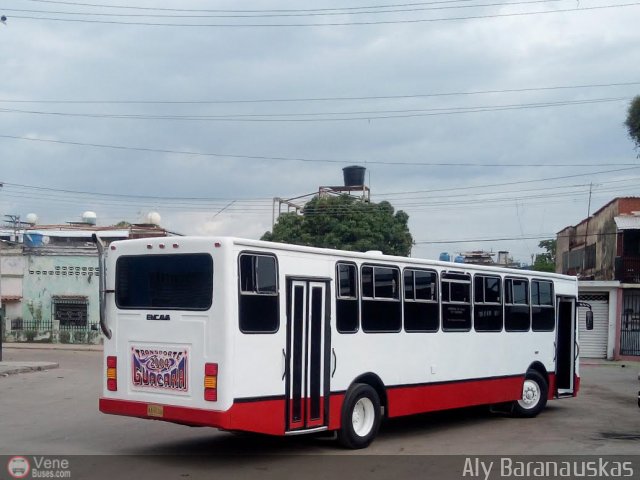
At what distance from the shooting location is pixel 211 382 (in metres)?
9.58

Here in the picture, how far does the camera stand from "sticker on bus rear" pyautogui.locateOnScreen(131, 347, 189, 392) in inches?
391

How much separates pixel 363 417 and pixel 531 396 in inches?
210

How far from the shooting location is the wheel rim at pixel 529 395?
15672 mm

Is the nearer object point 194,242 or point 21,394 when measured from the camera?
point 194,242

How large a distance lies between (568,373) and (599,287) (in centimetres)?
2118

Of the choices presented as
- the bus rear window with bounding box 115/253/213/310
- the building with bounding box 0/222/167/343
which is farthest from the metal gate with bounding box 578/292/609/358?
the bus rear window with bounding box 115/253/213/310

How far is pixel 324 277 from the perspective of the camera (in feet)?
36.7

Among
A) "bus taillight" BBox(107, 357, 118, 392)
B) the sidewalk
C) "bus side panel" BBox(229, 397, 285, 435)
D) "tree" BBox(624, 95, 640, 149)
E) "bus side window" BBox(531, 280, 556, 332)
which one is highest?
"tree" BBox(624, 95, 640, 149)

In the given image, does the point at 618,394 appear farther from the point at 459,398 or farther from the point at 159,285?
the point at 159,285

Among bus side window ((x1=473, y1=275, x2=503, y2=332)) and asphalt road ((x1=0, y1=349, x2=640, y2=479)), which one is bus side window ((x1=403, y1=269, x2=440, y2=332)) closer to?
bus side window ((x1=473, y1=275, x2=503, y2=332))

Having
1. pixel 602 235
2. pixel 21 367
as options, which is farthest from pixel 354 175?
pixel 21 367

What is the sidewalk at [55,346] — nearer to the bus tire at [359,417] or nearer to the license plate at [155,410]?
the bus tire at [359,417]

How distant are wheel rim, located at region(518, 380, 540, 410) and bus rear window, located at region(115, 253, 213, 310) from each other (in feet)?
26.7

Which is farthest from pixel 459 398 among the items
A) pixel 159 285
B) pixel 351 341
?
pixel 159 285
